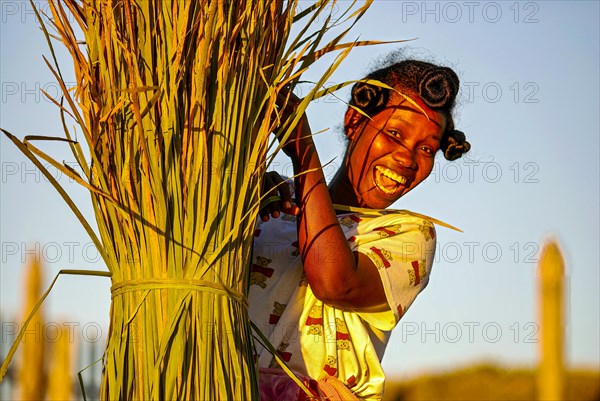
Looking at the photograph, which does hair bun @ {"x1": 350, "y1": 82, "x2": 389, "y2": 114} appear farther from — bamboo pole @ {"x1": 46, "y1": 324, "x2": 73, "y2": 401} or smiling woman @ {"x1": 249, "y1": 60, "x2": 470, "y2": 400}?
bamboo pole @ {"x1": 46, "y1": 324, "x2": 73, "y2": 401}

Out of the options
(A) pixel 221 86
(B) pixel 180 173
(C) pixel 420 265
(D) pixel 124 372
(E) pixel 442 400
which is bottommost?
(E) pixel 442 400

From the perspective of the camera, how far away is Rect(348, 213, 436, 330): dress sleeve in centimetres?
175

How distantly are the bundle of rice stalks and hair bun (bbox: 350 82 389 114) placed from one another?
57cm

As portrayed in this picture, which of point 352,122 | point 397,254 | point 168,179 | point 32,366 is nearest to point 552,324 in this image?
point 352,122

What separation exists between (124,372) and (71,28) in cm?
46

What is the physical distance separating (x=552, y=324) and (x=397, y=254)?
1269 millimetres

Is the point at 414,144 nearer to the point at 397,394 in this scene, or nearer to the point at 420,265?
the point at 420,265

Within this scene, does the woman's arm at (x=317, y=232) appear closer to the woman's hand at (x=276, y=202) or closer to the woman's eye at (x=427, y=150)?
the woman's hand at (x=276, y=202)

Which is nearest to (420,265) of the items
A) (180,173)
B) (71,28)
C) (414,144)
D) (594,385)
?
(414,144)

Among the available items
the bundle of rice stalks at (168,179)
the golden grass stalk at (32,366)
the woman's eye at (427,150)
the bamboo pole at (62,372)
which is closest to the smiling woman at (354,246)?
the woman's eye at (427,150)

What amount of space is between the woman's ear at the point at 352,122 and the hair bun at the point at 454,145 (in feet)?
0.54

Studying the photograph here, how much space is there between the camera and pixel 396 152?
1941 mm

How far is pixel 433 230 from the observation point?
190 centimetres

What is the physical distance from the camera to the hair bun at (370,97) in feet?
6.51
